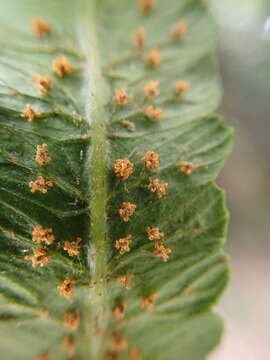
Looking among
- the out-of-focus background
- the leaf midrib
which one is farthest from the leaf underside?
the out-of-focus background

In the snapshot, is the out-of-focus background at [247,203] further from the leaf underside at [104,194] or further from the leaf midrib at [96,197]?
the leaf midrib at [96,197]

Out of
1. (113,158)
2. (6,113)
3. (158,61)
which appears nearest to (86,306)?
(113,158)

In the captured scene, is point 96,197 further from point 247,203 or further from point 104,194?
point 247,203

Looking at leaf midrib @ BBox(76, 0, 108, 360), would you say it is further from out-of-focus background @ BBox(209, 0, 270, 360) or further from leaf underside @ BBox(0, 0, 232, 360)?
out-of-focus background @ BBox(209, 0, 270, 360)

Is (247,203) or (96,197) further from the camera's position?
(247,203)

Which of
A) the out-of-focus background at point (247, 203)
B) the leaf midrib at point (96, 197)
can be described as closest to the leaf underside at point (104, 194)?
the leaf midrib at point (96, 197)

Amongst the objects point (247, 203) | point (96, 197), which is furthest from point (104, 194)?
point (247, 203)

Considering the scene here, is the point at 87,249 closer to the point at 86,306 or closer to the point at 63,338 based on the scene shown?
the point at 86,306
